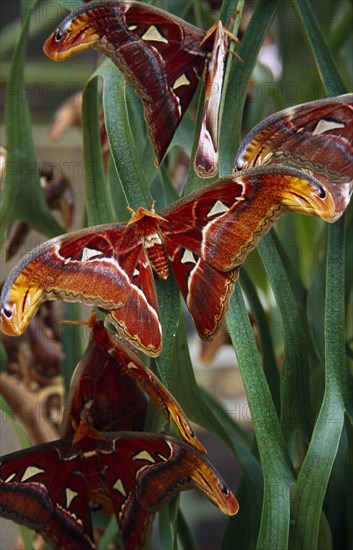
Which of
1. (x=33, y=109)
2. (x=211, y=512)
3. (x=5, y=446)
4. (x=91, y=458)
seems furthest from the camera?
(x=211, y=512)

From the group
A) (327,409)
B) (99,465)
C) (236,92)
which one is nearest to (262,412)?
(327,409)

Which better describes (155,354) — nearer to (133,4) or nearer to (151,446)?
(151,446)

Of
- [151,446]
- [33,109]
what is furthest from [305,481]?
[33,109]

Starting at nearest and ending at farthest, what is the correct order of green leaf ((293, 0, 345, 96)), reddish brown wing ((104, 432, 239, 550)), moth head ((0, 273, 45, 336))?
moth head ((0, 273, 45, 336)), reddish brown wing ((104, 432, 239, 550)), green leaf ((293, 0, 345, 96))

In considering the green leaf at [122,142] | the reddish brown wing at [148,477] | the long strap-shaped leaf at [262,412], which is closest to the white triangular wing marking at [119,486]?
the reddish brown wing at [148,477]

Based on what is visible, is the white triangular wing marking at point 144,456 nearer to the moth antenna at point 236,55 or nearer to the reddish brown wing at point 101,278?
the reddish brown wing at point 101,278

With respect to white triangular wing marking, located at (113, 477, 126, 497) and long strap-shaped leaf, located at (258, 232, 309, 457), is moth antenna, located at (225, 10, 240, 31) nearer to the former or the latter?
long strap-shaped leaf, located at (258, 232, 309, 457)

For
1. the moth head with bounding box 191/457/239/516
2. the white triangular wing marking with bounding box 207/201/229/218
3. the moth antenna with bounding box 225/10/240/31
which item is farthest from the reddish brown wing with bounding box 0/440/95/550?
the moth antenna with bounding box 225/10/240/31
